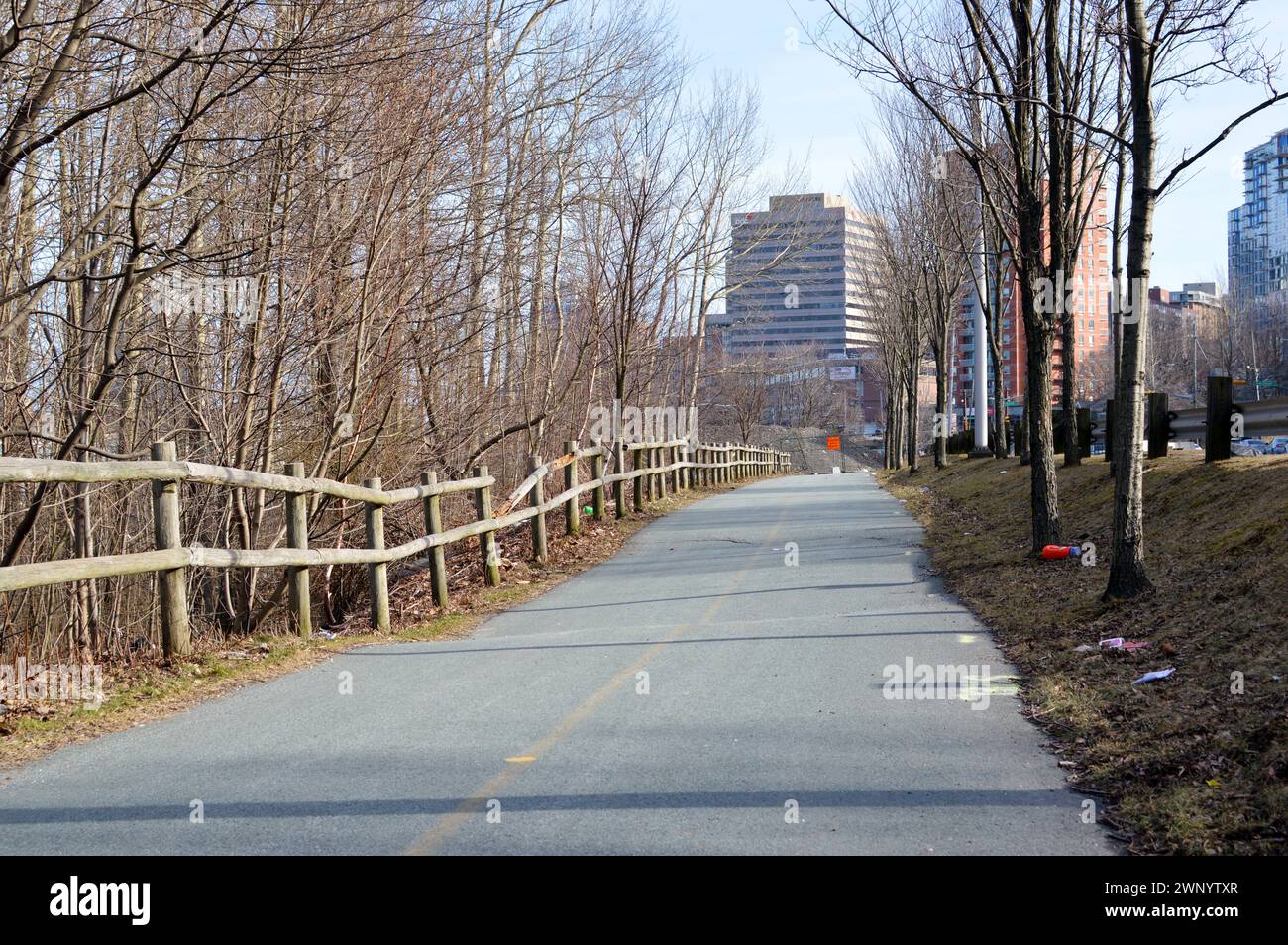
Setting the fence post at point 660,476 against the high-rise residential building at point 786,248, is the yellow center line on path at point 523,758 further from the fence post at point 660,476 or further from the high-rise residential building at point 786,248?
the high-rise residential building at point 786,248

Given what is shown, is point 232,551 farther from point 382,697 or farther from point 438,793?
point 438,793

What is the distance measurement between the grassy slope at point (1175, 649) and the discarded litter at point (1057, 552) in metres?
0.19

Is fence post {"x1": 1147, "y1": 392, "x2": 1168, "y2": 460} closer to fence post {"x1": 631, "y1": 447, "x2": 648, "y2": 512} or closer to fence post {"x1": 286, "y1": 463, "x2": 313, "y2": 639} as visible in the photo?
fence post {"x1": 631, "y1": 447, "x2": 648, "y2": 512}

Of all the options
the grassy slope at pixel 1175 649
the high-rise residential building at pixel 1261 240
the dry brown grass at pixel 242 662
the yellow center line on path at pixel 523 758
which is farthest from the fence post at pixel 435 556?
the high-rise residential building at pixel 1261 240

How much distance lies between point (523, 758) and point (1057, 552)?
9086 mm

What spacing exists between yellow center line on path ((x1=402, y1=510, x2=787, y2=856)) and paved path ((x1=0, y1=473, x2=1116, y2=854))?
18 millimetres

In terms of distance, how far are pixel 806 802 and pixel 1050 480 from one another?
380 inches

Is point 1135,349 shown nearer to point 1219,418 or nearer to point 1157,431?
point 1219,418

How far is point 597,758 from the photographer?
19.6 feet

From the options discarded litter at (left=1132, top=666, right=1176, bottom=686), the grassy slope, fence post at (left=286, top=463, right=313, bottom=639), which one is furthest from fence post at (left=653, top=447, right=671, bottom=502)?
discarded litter at (left=1132, top=666, right=1176, bottom=686)

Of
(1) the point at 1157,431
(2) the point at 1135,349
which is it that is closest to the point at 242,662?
(2) the point at 1135,349

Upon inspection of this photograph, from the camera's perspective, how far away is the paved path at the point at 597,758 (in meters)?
4.75

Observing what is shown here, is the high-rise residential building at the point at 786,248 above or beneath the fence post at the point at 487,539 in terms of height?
above
